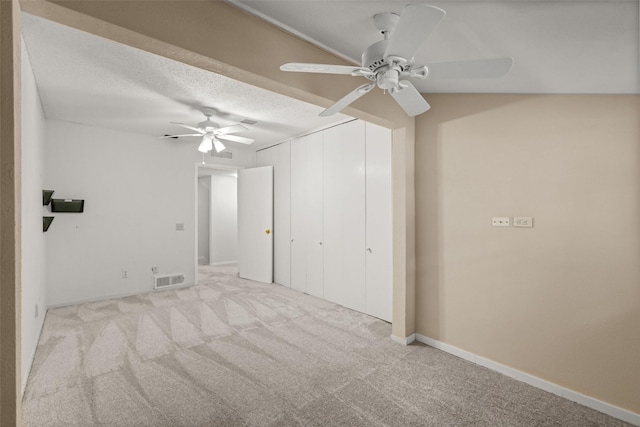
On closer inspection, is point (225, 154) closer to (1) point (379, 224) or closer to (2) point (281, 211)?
(2) point (281, 211)

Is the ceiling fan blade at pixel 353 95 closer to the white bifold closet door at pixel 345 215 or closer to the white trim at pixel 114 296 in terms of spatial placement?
the white bifold closet door at pixel 345 215

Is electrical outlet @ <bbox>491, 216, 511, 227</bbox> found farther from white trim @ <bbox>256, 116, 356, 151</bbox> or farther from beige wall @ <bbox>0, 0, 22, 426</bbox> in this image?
beige wall @ <bbox>0, 0, 22, 426</bbox>

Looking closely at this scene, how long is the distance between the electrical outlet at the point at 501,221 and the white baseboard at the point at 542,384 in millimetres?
1136

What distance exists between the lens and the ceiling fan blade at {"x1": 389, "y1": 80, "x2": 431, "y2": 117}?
178cm

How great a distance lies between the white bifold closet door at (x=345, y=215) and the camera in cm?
390

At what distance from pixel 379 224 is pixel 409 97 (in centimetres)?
196

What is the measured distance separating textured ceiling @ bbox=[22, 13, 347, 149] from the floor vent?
233 cm

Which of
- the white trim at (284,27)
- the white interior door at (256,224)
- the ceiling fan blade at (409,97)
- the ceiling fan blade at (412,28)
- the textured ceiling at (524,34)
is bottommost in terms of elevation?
the white interior door at (256,224)

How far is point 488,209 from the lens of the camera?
8.37 feet

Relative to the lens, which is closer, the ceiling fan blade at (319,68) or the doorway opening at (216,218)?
the ceiling fan blade at (319,68)

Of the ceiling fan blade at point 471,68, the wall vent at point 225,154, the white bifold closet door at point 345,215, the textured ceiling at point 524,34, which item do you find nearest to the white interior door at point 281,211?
the wall vent at point 225,154

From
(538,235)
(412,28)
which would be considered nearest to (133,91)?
(412,28)

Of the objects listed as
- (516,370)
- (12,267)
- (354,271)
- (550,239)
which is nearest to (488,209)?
(550,239)

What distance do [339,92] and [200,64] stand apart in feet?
3.35
